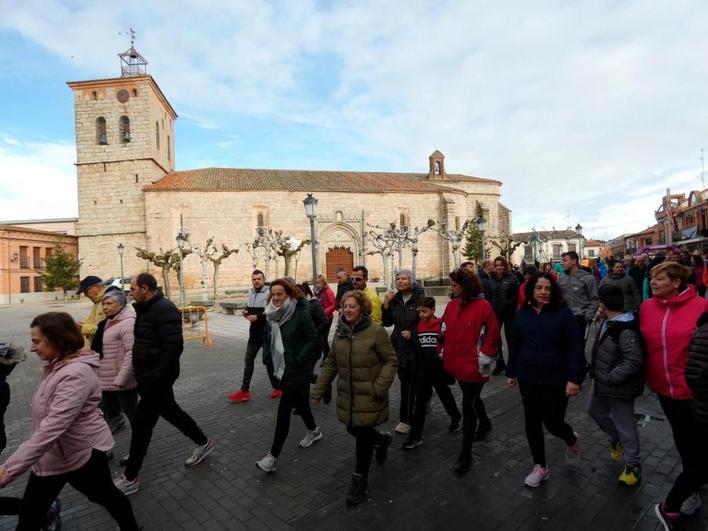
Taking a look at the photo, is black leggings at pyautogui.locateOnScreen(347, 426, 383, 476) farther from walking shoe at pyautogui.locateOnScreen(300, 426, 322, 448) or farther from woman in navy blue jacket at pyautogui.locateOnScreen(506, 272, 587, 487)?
woman in navy blue jacket at pyautogui.locateOnScreen(506, 272, 587, 487)

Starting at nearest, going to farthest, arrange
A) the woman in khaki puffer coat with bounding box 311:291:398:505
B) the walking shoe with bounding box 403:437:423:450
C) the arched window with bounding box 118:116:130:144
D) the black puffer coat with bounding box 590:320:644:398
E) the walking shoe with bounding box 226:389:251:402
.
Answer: the black puffer coat with bounding box 590:320:644:398
the woman in khaki puffer coat with bounding box 311:291:398:505
the walking shoe with bounding box 403:437:423:450
the walking shoe with bounding box 226:389:251:402
the arched window with bounding box 118:116:130:144

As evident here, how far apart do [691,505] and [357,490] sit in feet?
7.27

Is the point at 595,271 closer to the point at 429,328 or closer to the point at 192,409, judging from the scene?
the point at 429,328

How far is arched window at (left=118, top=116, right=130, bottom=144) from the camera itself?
33.0 metres

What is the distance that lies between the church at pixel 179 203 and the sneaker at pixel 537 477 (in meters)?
31.9

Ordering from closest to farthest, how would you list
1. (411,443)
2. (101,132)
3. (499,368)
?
(411,443), (499,368), (101,132)

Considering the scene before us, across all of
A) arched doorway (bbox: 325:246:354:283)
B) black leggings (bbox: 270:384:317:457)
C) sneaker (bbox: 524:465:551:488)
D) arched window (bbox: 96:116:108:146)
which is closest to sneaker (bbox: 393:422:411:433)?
black leggings (bbox: 270:384:317:457)

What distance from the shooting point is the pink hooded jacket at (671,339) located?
2.76 metres

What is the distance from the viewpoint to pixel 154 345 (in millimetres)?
3361

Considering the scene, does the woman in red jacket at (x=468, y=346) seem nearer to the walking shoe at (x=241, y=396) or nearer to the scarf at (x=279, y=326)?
the scarf at (x=279, y=326)

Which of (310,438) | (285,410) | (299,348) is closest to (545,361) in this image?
(299,348)

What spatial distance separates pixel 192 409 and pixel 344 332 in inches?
126

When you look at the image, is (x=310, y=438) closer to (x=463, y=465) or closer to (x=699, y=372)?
(x=463, y=465)

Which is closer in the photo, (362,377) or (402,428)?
(362,377)
